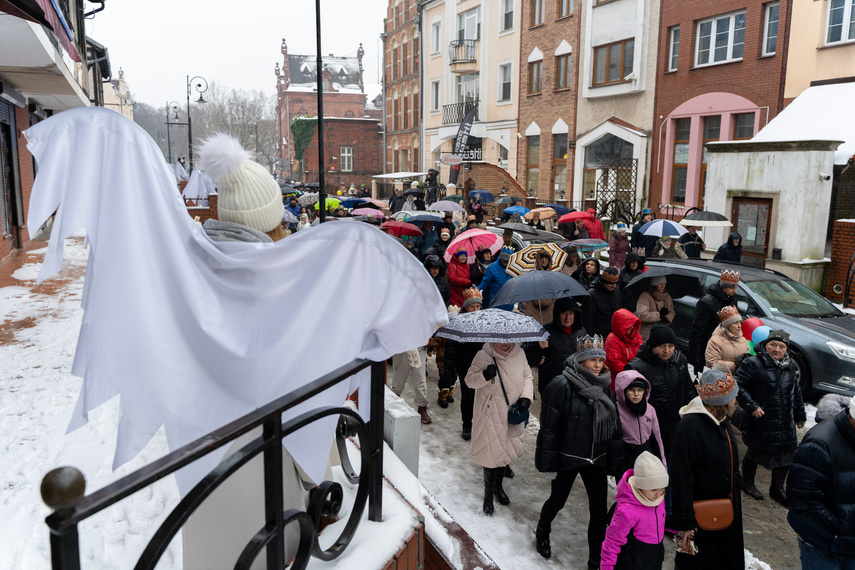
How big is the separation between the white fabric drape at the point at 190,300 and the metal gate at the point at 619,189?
23318mm

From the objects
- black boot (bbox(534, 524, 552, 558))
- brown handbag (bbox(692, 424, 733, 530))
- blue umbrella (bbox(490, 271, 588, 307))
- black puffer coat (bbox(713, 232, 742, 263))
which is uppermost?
blue umbrella (bbox(490, 271, 588, 307))

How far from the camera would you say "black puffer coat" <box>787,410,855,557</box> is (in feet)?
13.1

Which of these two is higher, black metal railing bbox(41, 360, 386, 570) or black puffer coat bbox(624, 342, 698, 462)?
black metal railing bbox(41, 360, 386, 570)

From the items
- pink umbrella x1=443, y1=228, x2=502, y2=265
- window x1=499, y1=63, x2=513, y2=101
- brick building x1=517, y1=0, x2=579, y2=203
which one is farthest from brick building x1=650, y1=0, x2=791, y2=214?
pink umbrella x1=443, y1=228, x2=502, y2=265

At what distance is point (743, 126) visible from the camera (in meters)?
20.8

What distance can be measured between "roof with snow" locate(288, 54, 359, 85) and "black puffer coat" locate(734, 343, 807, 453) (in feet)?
277

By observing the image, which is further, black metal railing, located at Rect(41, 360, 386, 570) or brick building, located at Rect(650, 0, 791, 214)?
brick building, located at Rect(650, 0, 791, 214)

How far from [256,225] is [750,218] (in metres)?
16.5

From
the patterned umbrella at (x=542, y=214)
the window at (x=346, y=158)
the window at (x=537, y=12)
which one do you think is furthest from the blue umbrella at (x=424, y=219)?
the window at (x=346, y=158)

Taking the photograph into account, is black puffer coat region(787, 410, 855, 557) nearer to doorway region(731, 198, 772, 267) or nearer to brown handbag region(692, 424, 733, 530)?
brown handbag region(692, 424, 733, 530)

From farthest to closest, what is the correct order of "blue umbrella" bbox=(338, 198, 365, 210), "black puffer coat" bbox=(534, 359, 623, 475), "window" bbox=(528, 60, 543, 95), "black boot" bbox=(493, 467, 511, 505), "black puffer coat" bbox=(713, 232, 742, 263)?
"window" bbox=(528, 60, 543, 95)
"blue umbrella" bbox=(338, 198, 365, 210)
"black puffer coat" bbox=(713, 232, 742, 263)
"black boot" bbox=(493, 467, 511, 505)
"black puffer coat" bbox=(534, 359, 623, 475)

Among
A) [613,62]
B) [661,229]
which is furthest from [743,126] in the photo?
[661,229]

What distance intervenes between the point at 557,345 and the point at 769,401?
2075 mm

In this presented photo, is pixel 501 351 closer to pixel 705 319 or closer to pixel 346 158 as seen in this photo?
pixel 705 319
